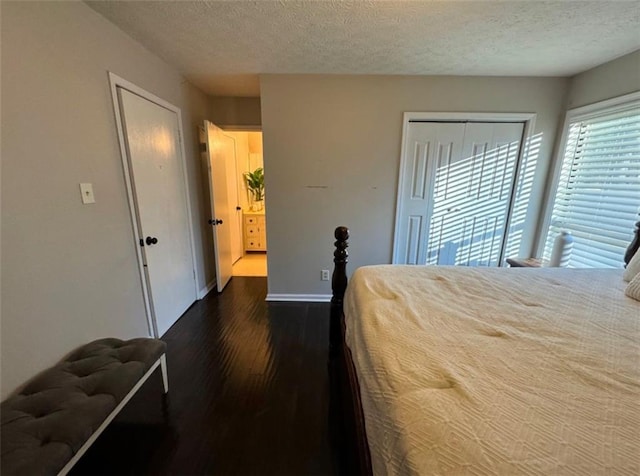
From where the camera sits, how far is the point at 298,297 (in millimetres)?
2998

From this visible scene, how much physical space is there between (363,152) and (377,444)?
8.06 feet

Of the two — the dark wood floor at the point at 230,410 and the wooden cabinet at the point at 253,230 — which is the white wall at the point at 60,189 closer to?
the dark wood floor at the point at 230,410

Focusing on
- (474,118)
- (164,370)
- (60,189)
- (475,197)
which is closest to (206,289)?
(164,370)

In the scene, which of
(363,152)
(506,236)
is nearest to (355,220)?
(363,152)

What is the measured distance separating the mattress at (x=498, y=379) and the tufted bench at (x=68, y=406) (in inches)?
43.2

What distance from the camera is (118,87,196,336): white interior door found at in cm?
194

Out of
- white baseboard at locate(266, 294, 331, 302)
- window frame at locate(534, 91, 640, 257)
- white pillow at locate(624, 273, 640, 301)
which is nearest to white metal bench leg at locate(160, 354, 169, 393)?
white baseboard at locate(266, 294, 331, 302)

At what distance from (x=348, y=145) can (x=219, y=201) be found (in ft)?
5.51

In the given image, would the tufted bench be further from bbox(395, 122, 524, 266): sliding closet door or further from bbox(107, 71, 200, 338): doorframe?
Result: bbox(395, 122, 524, 266): sliding closet door

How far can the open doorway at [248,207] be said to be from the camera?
13.8 ft

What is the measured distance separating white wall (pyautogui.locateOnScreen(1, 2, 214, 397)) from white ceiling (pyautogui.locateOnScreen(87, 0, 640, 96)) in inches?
14.4

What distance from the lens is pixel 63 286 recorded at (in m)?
1.39

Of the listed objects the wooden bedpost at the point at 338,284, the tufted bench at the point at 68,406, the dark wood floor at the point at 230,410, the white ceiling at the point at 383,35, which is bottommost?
the dark wood floor at the point at 230,410

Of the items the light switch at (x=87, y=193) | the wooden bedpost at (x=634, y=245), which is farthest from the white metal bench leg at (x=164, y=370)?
the wooden bedpost at (x=634, y=245)
